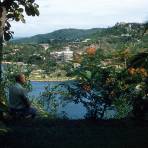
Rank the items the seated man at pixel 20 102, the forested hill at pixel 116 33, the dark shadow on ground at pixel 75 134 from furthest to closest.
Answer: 1. the seated man at pixel 20 102
2. the dark shadow on ground at pixel 75 134
3. the forested hill at pixel 116 33

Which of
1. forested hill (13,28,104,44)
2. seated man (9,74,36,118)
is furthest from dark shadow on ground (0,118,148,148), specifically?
forested hill (13,28,104,44)

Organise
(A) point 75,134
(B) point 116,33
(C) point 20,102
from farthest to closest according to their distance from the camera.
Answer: (B) point 116,33
(C) point 20,102
(A) point 75,134

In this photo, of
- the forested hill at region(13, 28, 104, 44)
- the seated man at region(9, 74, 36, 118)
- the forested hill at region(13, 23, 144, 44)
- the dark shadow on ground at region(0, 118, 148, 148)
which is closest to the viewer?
the forested hill at region(13, 23, 144, 44)

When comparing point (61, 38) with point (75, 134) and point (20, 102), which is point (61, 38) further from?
point (75, 134)

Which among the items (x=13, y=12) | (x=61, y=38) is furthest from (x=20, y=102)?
(x=61, y=38)

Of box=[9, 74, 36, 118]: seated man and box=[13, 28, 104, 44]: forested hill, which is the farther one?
box=[13, 28, 104, 44]: forested hill

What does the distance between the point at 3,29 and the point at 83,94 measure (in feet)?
8.63

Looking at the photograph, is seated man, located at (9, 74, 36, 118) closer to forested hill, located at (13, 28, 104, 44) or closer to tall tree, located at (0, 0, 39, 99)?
tall tree, located at (0, 0, 39, 99)

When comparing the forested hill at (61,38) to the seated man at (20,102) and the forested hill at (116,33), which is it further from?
the seated man at (20,102)

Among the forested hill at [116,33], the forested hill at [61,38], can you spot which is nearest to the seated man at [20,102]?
the forested hill at [116,33]

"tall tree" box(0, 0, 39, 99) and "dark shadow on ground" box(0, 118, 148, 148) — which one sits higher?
"tall tree" box(0, 0, 39, 99)

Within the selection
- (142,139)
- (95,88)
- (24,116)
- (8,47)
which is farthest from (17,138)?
(8,47)

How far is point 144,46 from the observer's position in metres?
8.52

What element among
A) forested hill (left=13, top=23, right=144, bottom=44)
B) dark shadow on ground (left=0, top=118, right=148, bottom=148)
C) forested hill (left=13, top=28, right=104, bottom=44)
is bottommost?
forested hill (left=13, top=28, right=104, bottom=44)
